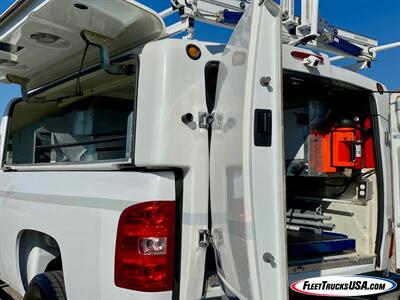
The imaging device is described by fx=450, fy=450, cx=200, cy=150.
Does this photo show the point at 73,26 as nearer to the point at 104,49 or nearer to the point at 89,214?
the point at 104,49

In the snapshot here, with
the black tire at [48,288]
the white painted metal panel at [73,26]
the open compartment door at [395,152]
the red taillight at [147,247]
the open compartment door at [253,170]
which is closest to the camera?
the open compartment door at [253,170]

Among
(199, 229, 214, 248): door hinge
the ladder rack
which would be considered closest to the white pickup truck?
(199, 229, 214, 248): door hinge

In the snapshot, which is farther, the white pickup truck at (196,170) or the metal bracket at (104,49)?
the metal bracket at (104,49)

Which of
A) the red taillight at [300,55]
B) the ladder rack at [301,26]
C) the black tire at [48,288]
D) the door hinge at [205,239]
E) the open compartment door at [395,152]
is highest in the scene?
the ladder rack at [301,26]

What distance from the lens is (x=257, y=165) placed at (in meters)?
2.12

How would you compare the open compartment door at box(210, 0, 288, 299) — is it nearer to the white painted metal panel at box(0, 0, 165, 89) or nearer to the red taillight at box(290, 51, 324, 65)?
the red taillight at box(290, 51, 324, 65)

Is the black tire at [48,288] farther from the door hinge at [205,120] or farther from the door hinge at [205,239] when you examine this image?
the door hinge at [205,120]

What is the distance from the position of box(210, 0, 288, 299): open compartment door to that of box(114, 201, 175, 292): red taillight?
273mm

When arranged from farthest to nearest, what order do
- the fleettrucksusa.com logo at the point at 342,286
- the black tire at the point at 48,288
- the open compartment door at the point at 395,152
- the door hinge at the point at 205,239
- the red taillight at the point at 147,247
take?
the open compartment door at the point at 395,152 → the black tire at the point at 48,288 → the fleettrucksusa.com logo at the point at 342,286 → the door hinge at the point at 205,239 → the red taillight at the point at 147,247

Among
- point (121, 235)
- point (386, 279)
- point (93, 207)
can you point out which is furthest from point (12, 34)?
point (386, 279)

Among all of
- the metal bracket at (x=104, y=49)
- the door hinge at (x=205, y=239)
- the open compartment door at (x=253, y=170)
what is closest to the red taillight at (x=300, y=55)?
the open compartment door at (x=253, y=170)

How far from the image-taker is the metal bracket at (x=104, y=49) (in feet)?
9.71

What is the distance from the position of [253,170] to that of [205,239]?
55 cm

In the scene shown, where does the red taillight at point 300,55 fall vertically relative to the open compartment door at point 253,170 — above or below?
above
